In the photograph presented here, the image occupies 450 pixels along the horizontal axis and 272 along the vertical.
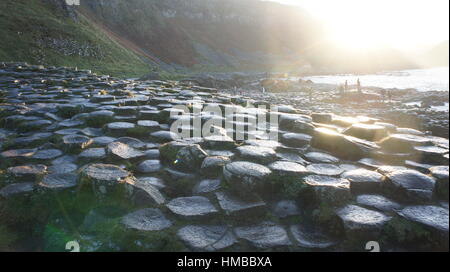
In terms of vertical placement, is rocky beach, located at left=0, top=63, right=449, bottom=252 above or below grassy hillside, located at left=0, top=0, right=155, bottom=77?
below

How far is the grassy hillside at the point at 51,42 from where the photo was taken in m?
21.8

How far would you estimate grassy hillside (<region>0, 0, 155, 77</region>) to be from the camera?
71.7 ft

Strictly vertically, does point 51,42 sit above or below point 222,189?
above

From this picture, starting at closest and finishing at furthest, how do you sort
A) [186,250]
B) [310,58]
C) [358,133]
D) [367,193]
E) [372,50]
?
[186,250]
[367,193]
[358,133]
[310,58]
[372,50]

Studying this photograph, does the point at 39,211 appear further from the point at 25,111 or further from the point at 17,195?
the point at 25,111

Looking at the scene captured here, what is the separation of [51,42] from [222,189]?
2748cm

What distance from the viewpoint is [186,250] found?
2.45m

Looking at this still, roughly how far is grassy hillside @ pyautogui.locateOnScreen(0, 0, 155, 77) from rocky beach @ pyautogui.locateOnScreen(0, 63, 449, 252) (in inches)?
771

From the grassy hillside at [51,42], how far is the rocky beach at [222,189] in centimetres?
1958

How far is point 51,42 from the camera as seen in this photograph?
24812 mm

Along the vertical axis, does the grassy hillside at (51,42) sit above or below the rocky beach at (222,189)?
above

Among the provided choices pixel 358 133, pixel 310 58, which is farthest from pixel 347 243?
pixel 310 58

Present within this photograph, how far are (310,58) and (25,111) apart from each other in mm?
88407
